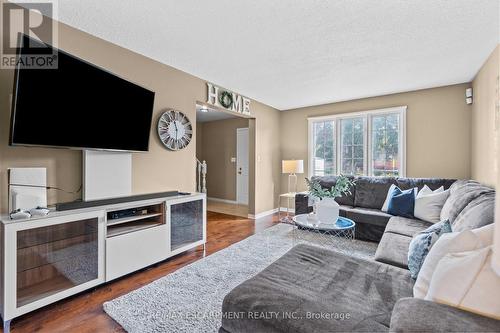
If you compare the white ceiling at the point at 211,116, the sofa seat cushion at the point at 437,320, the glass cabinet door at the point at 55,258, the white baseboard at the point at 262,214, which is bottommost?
the white baseboard at the point at 262,214

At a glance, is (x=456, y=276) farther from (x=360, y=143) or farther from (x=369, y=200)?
(x=360, y=143)

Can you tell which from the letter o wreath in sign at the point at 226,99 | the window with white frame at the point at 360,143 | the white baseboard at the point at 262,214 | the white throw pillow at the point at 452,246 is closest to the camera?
the white throw pillow at the point at 452,246

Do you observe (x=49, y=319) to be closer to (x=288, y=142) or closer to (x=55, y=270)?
(x=55, y=270)

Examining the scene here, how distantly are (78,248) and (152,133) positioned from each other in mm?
1462

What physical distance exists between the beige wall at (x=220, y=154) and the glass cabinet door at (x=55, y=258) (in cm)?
465

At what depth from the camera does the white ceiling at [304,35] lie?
1.95m

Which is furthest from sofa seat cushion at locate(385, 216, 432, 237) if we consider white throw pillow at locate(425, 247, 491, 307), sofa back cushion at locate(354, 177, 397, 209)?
white throw pillow at locate(425, 247, 491, 307)

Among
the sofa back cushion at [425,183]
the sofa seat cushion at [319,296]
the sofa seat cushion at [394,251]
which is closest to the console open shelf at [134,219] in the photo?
the sofa seat cushion at [319,296]

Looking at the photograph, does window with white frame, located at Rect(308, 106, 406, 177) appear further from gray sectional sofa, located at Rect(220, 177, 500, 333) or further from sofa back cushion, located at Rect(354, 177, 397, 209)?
gray sectional sofa, located at Rect(220, 177, 500, 333)

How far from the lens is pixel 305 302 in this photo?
3.83 feet

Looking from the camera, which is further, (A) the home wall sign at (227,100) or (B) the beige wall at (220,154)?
(B) the beige wall at (220,154)

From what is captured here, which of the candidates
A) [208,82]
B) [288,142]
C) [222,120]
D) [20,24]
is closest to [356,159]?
[288,142]

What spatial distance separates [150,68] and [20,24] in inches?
45.5

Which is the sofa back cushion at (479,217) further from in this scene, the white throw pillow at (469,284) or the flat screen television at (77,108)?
the flat screen television at (77,108)
